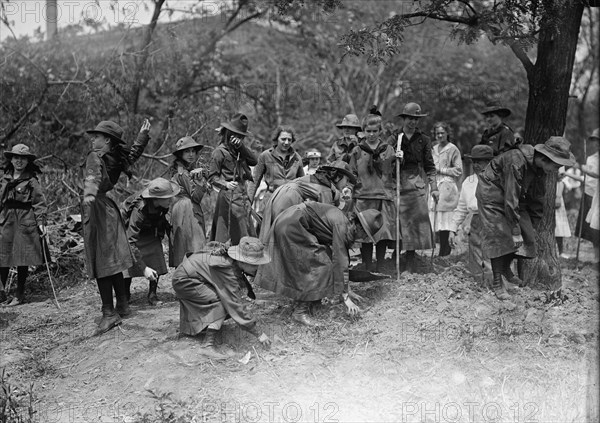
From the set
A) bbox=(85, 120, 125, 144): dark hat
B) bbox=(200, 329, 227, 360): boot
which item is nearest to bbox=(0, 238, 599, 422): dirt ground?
bbox=(200, 329, 227, 360): boot

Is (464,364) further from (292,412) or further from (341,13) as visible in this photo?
(341,13)

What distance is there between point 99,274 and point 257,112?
33.5 feet

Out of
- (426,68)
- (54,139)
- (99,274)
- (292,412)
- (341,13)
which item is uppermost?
(341,13)

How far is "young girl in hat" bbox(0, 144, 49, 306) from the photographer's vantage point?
8109 mm

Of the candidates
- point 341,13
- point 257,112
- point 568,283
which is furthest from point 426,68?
point 568,283

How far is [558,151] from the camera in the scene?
6.69 m

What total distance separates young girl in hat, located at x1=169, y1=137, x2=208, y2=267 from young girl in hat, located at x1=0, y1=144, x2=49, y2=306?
1.82 metres

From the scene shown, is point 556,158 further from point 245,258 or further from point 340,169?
point 245,258

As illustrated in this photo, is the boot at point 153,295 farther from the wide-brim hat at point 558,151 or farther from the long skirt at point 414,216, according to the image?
the wide-brim hat at point 558,151

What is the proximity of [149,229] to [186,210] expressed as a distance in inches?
18.5

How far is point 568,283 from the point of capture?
26.0ft

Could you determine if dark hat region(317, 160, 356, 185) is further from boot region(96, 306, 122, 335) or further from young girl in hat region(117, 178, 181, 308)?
boot region(96, 306, 122, 335)

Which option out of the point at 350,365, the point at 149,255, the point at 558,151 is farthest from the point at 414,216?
the point at 149,255

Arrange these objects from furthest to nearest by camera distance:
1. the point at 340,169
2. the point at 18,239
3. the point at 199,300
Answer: the point at 18,239 < the point at 340,169 < the point at 199,300
